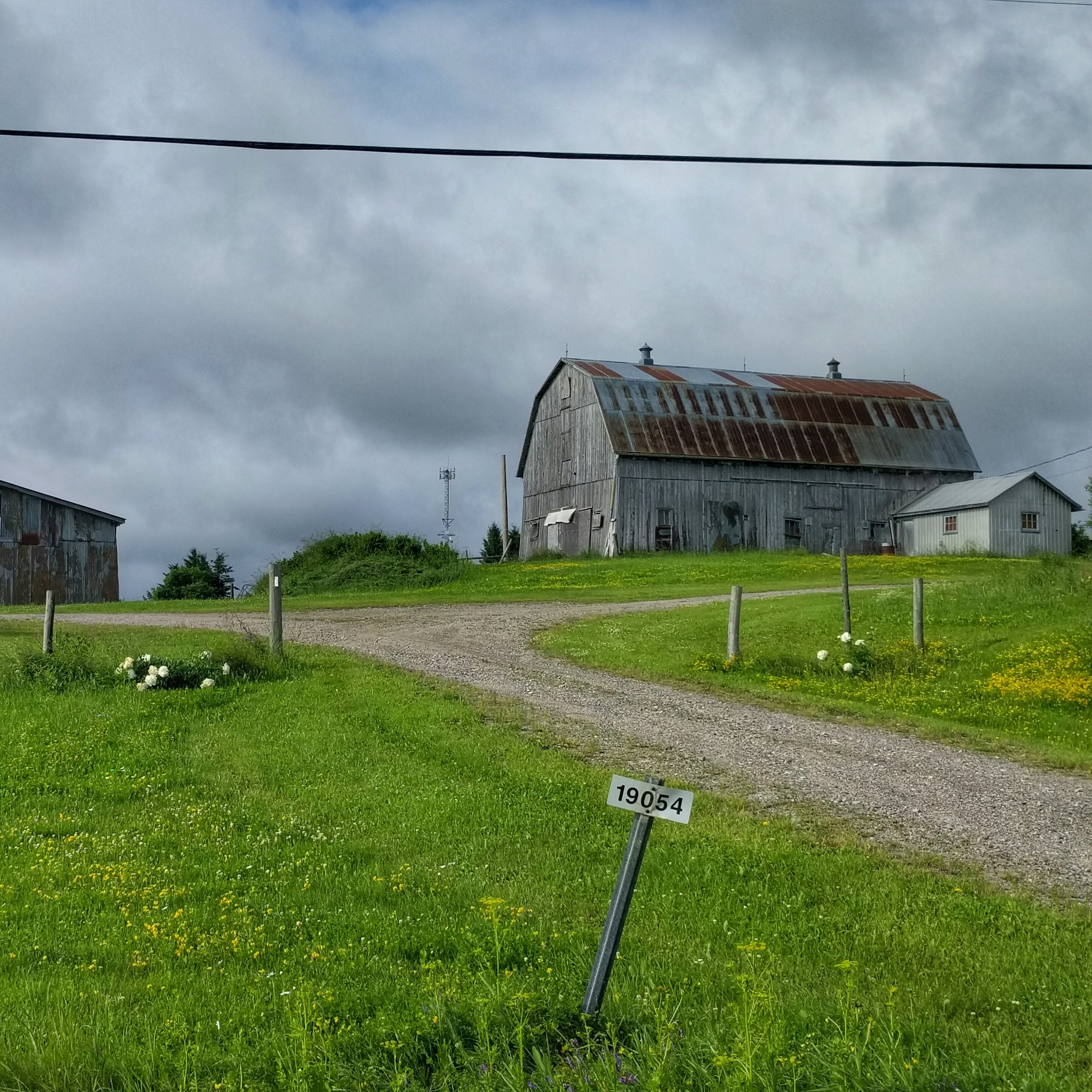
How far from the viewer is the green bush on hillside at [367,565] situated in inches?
1617

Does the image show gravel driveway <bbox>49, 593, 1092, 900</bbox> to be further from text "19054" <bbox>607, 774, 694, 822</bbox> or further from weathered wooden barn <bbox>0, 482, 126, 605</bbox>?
weathered wooden barn <bbox>0, 482, 126, 605</bbox>

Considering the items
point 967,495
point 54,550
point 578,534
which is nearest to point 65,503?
point 54,550

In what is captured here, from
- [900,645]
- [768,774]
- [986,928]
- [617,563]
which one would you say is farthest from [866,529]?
[986,928]

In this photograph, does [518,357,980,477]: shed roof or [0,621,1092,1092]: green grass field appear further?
[518,357,980,477]: shed roof

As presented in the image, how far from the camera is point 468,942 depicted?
23.7ft

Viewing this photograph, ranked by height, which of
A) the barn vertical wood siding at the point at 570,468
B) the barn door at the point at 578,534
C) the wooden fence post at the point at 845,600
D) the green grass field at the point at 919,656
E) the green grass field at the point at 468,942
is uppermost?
the barn vertical wood siding at the point at 570,468

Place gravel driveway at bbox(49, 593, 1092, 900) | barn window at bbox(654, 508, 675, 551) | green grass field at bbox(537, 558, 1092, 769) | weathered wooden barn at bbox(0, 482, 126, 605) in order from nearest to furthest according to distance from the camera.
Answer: gravel driveway at bbox(49, 593, 1092, 900) → green grass field at bbox(537, 558, 1092, 769) → weathered wooden barn at bbox(0, 482, 126, 605) → barn window at bbox(654, 508, 675, 551)

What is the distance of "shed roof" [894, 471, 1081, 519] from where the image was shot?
50.3 meters

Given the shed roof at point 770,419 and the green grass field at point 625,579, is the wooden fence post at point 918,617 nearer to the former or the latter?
the green grass field at point 625,579

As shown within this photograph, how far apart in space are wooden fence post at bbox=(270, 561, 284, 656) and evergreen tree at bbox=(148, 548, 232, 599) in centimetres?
3357

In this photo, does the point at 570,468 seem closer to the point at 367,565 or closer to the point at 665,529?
the point at 665,529

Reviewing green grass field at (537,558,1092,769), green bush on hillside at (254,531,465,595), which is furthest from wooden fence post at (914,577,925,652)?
green bush on hillside at (254,531,465,595)

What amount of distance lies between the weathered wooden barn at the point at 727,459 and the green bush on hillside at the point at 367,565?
32.2ft

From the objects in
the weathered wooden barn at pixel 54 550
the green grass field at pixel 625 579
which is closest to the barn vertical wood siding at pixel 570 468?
the green grass field at pixel 625 579
